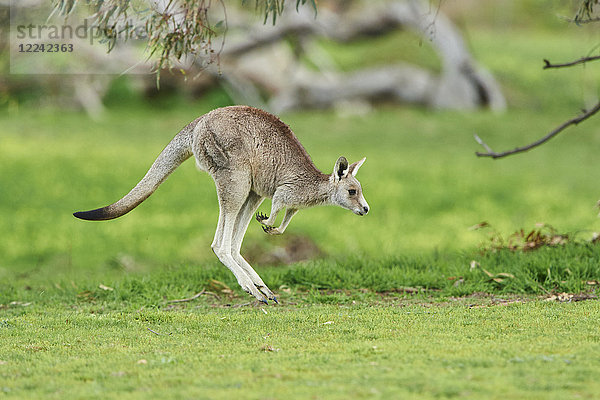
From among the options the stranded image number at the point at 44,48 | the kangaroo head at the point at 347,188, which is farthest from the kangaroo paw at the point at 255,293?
the stranded image number at the point at 44,48

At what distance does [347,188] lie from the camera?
7.30m

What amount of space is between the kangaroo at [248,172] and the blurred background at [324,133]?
196cm

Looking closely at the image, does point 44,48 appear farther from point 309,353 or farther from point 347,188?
point 309,353

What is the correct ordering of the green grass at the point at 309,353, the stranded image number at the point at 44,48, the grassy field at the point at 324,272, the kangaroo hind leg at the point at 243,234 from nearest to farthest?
the green grass at the point at 309,353, the grassy field at the point at 324,272, the kangaroo hind leg at the point at 243,234, the stranded image number at the point at 44,48

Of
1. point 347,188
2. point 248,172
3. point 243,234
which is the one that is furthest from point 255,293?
point 347,188

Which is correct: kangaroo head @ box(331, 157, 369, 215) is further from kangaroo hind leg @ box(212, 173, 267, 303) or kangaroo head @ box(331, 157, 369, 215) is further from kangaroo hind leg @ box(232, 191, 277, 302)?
kangaroo hind leg @ box(232, 191, 277, 302)

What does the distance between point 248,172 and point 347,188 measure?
36.9 inches

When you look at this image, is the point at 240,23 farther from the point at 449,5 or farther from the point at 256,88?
the point at 449,5

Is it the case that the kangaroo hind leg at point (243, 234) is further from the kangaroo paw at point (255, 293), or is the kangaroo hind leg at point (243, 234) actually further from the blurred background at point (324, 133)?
the blurred background at point (324, 133)

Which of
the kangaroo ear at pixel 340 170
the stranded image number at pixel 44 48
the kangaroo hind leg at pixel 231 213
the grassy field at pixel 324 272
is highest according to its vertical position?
the stranded image number at pixel 44 48

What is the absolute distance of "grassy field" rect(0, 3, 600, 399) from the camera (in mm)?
5059

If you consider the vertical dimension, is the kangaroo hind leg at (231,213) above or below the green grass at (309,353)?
above

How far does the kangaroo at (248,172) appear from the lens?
7.39 meters

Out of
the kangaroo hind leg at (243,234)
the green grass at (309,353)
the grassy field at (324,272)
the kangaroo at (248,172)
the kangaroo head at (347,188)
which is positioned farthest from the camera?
the kangaroo hind leg at (243,234)
